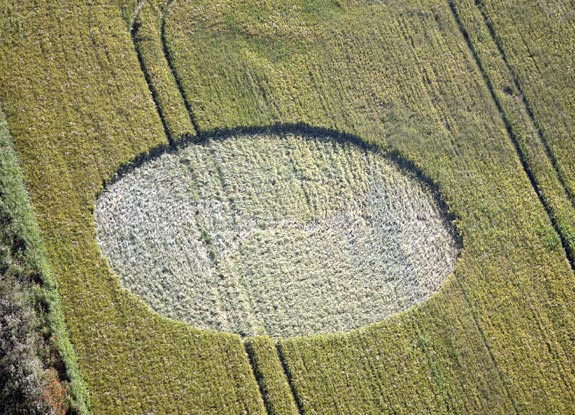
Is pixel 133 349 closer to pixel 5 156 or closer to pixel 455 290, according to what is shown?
pixel 5 156

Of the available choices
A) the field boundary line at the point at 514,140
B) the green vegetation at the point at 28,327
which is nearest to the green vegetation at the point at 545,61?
the field boundary line at the point at 514,140

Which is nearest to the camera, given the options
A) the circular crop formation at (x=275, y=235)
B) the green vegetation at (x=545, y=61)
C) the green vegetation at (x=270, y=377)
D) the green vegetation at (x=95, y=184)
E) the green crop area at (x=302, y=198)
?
the green vegetation at (x=95, y=184)

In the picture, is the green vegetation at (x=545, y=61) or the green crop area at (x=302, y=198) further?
the green vegetation at (x=545, y=61)

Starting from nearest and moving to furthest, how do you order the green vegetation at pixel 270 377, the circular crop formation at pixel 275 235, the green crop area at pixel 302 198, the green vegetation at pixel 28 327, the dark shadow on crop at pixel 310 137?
the green vegetation at pixel 28 327, the green vegetation at pixel 270 377, the green crop area at pixel 302 198, the circular crop formation at pixel 275 235, the dark shadow on crop at pixel 310 137

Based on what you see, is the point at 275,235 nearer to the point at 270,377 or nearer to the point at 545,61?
the point at 270,377

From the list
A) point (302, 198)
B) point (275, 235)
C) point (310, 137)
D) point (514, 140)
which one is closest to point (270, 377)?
point (275, 235)

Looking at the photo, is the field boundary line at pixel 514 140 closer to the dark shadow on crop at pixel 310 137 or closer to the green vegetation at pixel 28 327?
the dark shadow on crop at pixel 310 137

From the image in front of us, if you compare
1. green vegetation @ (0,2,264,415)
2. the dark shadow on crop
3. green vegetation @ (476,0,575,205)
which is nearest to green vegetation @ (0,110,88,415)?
green vegetation @ (0,2,264,415)
